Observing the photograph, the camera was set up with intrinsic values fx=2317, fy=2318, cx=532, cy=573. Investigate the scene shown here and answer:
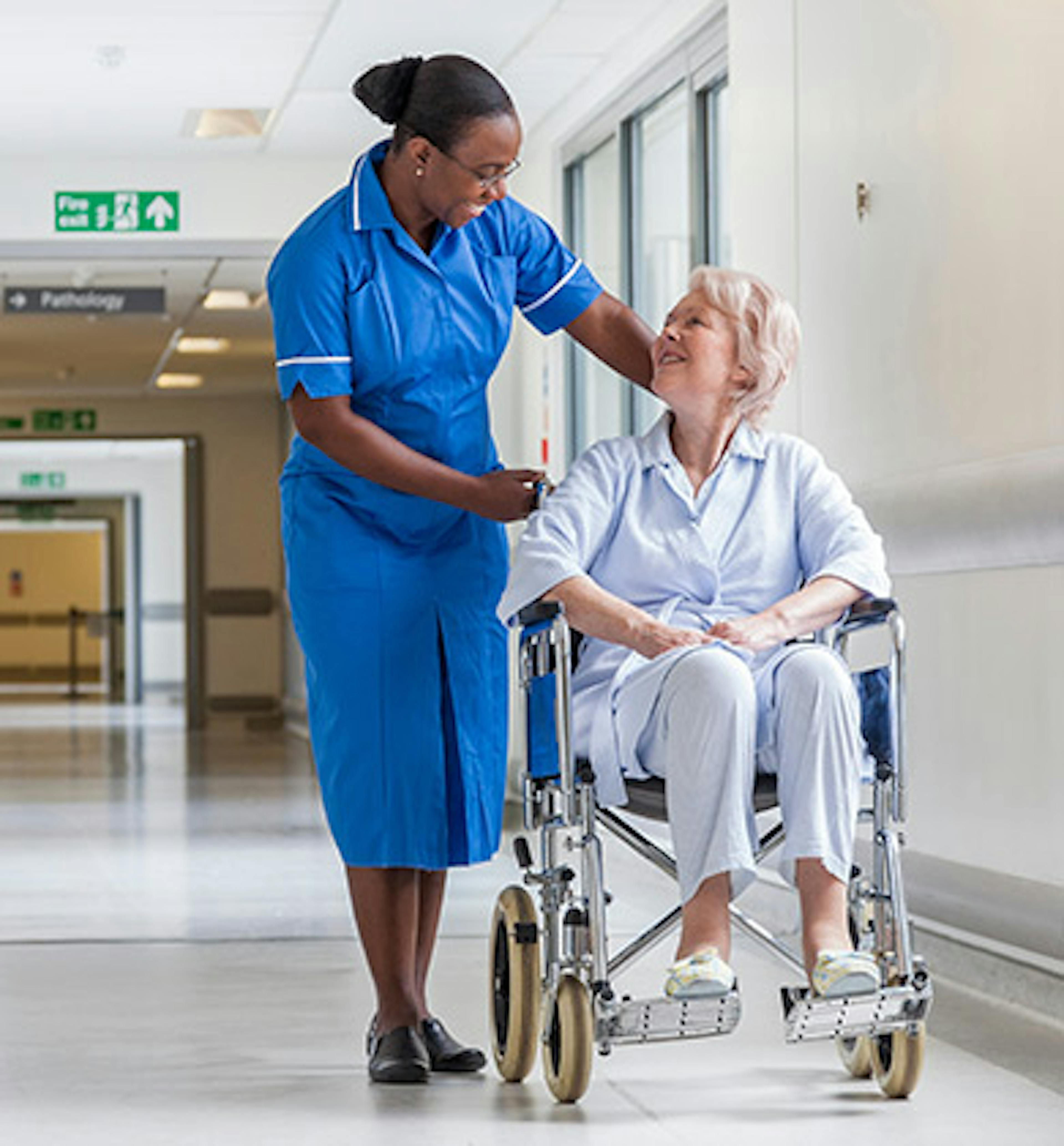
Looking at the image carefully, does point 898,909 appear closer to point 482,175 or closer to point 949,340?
point 482,175

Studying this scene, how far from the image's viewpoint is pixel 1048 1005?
154 inches

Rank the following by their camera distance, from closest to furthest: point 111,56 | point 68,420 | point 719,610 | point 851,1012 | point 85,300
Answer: point 851,1012
point 719,610
point 111,56
point 85,300
point 68,420

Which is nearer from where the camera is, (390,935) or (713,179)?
(390,935)

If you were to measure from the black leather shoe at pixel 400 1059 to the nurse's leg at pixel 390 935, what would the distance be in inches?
0.7

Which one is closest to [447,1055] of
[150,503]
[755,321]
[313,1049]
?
[313,1049]

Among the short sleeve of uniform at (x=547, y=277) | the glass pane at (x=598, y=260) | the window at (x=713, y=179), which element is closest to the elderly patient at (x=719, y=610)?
the short sleeve of uniform at (x=547, y=277)

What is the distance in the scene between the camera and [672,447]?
3.38 meters

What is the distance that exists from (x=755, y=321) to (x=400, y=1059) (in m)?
1.17

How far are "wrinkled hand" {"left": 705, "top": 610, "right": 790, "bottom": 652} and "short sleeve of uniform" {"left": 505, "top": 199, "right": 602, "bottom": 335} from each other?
2.19ft

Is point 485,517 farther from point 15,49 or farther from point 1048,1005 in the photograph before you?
point 15,49

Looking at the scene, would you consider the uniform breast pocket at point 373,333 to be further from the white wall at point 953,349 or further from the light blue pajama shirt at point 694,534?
the white wall at point 953,349

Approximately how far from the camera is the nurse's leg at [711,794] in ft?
9.68

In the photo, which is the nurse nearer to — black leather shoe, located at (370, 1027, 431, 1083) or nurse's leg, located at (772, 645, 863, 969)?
black leather shoe, located at (370, 1027, 431, 1083)

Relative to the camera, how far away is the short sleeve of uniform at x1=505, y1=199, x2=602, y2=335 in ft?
11.6
